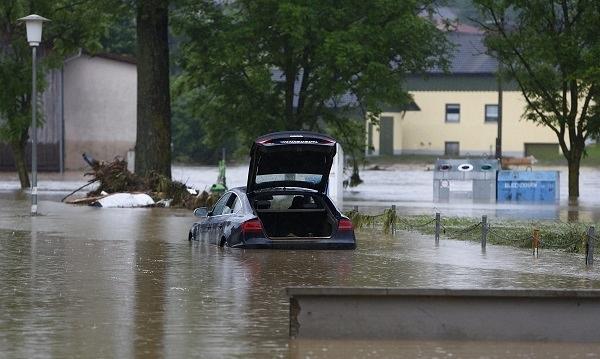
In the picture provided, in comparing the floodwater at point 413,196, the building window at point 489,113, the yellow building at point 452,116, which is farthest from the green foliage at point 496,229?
the building window at point 489,113

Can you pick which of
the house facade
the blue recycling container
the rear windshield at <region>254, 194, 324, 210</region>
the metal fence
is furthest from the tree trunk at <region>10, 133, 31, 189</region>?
the rear windshield at <region>254, 194, 324, 210</region>

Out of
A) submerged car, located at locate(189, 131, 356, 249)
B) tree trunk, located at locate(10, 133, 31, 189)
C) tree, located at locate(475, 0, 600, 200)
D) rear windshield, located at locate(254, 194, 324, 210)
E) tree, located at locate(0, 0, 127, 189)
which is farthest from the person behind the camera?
tree trunk, located at locate(10, 133, 31, 189)

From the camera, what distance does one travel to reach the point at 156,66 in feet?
119

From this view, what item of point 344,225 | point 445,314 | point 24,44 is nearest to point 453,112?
point 24,44

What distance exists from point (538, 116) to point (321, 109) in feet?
24.4

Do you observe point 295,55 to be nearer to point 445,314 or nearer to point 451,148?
point 445,314

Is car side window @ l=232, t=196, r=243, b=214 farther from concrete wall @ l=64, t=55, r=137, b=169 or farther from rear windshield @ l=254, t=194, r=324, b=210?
concrete wall @ l=64, t=55, r=137, b=169

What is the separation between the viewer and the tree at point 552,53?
37.3 metres

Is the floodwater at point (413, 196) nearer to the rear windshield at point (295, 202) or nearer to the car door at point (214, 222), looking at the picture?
the car door at point (214, 222)

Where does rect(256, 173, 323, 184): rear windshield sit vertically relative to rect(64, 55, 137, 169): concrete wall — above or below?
below

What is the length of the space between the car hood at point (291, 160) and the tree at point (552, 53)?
17.8 meters

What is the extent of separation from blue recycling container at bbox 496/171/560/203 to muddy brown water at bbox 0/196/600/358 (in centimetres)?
1798

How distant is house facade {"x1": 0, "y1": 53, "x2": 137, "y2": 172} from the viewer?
64250 millimetres

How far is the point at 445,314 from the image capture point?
11453 millimetres
